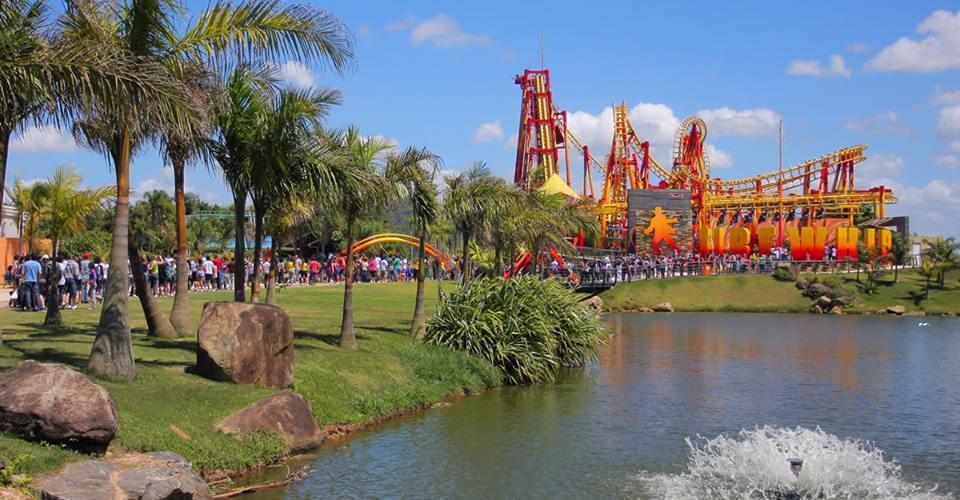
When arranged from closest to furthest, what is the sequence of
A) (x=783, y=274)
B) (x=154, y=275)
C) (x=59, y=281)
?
(x=59, y=281)
(x=154, y=275)
(x=783, y=274)

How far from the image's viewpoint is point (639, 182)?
286ft

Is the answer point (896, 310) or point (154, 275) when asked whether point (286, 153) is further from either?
point (896, 310)

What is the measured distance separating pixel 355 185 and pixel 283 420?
6.33 meters

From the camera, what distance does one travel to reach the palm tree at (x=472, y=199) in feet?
84.1

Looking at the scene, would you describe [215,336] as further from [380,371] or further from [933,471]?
[933,471]

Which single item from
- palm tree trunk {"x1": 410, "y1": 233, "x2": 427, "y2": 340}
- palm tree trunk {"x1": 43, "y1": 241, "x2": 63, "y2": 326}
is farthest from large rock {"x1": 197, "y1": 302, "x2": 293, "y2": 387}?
palm tree trunk {"x1": 410, "y1": 233, "x2": 427, "y2": 340}

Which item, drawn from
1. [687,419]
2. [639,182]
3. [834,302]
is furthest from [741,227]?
[687,419]

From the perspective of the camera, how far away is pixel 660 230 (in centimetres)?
6931

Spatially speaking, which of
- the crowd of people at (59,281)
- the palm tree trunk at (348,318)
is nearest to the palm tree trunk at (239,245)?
the palm tree trunk at (348,318)

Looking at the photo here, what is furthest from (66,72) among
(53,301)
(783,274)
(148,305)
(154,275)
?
(783,274)

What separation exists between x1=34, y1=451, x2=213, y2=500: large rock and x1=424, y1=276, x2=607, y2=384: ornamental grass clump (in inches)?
476

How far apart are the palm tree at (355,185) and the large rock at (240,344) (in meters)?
4.33

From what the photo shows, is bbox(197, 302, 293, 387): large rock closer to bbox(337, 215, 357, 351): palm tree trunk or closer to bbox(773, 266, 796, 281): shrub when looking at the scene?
bbox(337, 215, 357, 351): palm tree trunk

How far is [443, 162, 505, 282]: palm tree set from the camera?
25.6m
